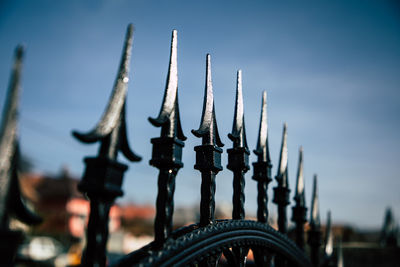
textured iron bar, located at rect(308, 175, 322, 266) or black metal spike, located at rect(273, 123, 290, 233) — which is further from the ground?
black metal spike, located at rect(273, 123, 290, 233)

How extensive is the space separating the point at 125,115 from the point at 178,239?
63 centimetres

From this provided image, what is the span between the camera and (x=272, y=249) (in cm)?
219

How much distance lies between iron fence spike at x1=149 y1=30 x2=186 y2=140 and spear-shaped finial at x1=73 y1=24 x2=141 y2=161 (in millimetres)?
206

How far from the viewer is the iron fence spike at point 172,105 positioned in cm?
140

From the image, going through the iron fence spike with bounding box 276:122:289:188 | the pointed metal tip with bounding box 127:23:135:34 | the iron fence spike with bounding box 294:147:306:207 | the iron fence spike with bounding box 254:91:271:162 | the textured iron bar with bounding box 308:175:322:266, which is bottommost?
the textured iron bar with bounding box 308:175:322:266

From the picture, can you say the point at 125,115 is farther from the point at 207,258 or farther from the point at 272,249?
the point at 272,249

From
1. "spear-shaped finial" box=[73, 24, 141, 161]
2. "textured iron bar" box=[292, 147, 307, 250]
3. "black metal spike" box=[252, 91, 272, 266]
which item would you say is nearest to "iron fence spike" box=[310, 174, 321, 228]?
"textured iron bar" box=[292, 147, 307, 250]

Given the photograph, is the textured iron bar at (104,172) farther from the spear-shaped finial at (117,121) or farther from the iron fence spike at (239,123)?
the iron fence spike at (239,123)

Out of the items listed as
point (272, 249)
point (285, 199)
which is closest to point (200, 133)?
point (272, 249)

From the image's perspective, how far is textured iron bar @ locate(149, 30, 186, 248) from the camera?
1.38 meters

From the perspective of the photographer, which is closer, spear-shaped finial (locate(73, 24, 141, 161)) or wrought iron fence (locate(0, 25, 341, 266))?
wrought iron fence (locate(0, 25, 341, 266))

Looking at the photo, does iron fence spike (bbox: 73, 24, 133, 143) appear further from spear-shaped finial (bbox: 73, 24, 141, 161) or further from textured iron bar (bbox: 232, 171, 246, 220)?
textured iron bar (bbox: 232, 171, 246, 220)

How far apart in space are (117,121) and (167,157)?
1.08ft

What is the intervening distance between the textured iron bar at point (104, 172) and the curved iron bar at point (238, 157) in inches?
34.3
